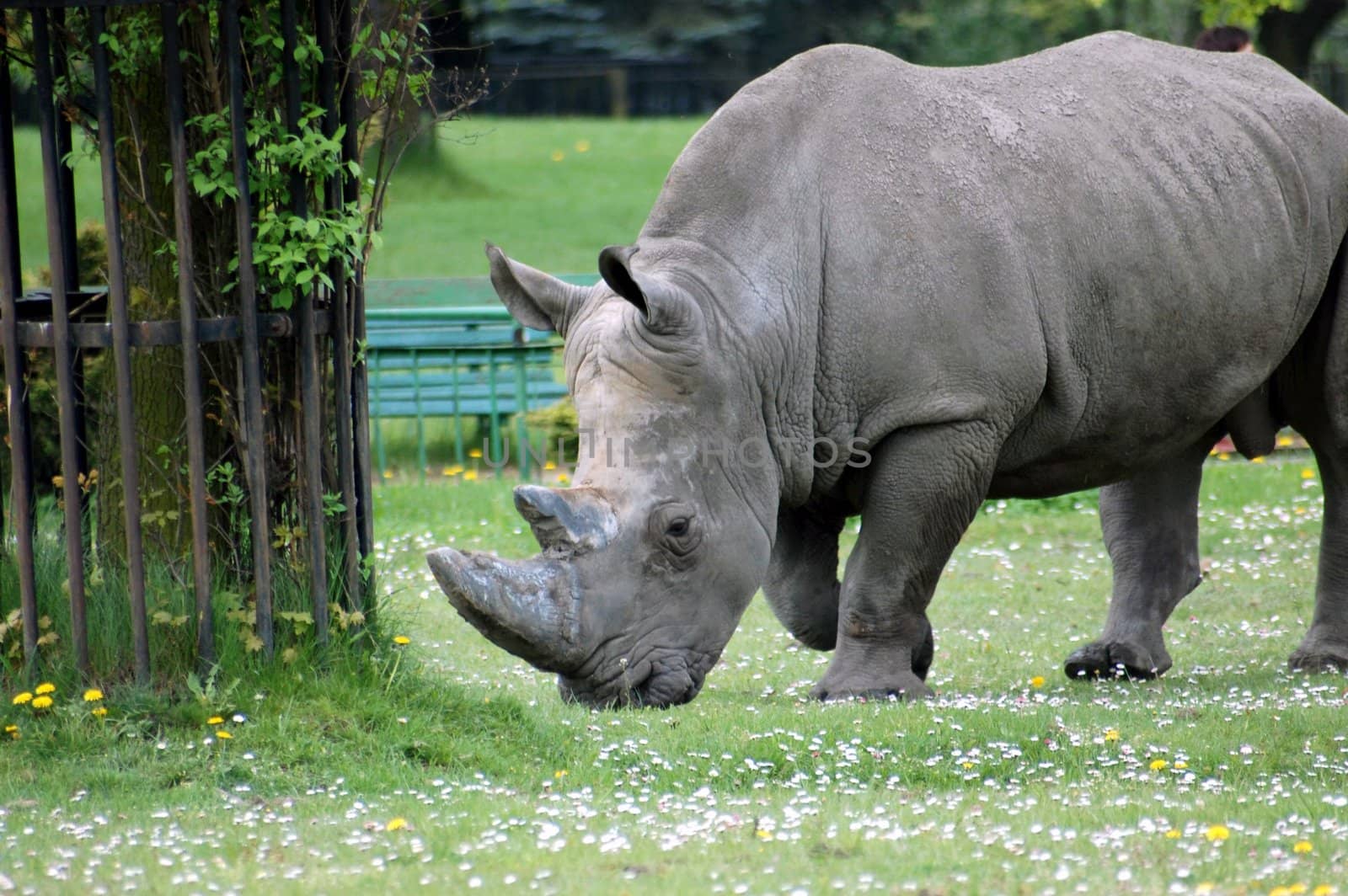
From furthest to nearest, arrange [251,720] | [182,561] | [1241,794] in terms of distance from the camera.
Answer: [182,561] → [251,720] → [1241,794]

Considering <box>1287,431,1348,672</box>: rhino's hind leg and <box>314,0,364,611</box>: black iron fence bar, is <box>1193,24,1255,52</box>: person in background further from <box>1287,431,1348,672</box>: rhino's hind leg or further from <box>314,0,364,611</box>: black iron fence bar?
<box>314,0,364,611</box>: black iron fence bar

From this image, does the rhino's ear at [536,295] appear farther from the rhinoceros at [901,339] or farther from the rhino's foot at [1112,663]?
the rhino's foot at [1112,663]

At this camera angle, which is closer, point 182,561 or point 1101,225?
point 182,561

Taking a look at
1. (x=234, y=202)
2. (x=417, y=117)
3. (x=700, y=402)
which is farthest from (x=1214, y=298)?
(x=234, y=202)

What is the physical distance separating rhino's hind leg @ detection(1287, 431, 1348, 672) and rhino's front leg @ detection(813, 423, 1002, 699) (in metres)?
2.17

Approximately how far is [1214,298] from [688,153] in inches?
95.7

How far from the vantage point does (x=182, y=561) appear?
6.58m

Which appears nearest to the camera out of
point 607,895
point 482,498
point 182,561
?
point 607,895

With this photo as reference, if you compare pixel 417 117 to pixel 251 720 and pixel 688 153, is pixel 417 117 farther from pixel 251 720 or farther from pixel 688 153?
pixel 251 720

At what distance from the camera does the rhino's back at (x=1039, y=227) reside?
23.7 ft

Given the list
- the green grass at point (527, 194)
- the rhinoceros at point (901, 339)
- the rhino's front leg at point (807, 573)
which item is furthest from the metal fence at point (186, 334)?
the green grass at point (527, 194)

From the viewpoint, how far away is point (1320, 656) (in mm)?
8656

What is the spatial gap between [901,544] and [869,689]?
59 centimetres

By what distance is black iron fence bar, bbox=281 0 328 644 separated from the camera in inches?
251
